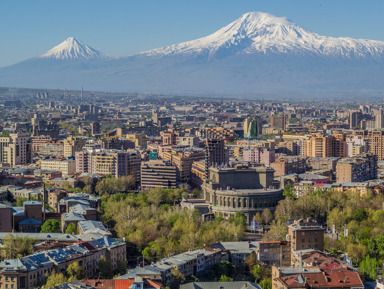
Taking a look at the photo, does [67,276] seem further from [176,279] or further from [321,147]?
[321,147]

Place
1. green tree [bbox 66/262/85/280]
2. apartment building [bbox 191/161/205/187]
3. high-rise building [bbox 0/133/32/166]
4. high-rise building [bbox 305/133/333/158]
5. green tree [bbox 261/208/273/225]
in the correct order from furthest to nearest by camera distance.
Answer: high-rise building [bbox 305/133/333/158] → high-rise building [bbox 0/133/32/166] → apartment building [bbox 191/161/205/187] → green tree [bbox 261/208/273/225] → green tree [bbox 66/262/85/280]

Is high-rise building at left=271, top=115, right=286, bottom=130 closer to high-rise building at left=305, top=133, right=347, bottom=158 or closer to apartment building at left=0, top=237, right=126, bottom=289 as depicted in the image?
high-rise building at left=305, top=133, right=347, bottom=158

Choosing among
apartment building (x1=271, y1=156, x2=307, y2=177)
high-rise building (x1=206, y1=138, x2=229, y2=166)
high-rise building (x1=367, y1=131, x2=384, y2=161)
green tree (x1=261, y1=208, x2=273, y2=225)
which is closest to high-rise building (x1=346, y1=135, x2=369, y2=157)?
high-rise building (x1=367, y1=131, x2=384, y2=161)

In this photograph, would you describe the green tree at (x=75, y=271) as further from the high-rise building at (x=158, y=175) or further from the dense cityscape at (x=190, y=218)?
the high-rise building at (x=158, y=175)

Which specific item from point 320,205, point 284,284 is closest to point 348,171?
point 320,205

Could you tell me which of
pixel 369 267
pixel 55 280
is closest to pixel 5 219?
pixel 55 280
